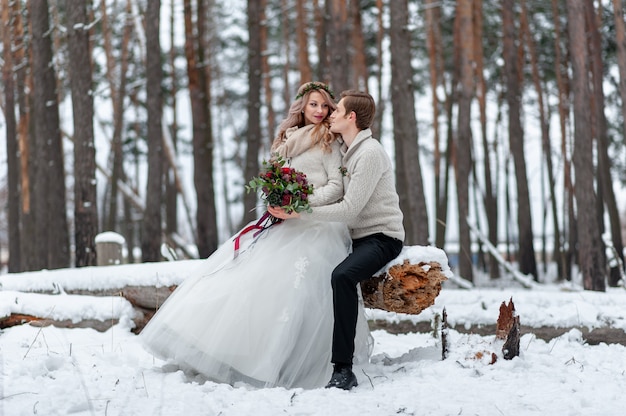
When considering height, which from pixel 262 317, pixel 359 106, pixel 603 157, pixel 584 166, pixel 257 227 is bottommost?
pixel 262 317

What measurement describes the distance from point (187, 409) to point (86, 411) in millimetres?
521

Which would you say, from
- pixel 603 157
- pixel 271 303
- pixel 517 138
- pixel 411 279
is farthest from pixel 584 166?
pixel 271 303

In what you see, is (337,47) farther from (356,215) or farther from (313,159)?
(356,215)

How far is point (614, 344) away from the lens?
5305mm

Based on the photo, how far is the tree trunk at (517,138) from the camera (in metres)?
14.0

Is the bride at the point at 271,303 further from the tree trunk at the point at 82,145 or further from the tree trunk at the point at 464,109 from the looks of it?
the tree trunk at the point at 464,109

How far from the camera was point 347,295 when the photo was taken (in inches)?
161

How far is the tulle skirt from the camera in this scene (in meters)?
4.16

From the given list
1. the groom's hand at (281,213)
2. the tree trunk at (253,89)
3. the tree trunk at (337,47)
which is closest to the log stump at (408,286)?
the groom's hand at (281,213)

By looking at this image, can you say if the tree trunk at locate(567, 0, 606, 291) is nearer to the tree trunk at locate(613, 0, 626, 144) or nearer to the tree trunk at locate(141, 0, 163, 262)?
the tree trunk at locate(613, 0, 626, 144)

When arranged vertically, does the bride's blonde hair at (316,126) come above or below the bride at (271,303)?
above

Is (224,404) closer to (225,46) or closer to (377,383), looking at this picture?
(377,383)

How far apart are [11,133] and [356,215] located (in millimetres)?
11365

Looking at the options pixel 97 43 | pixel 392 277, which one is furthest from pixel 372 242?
pixel 97 43
